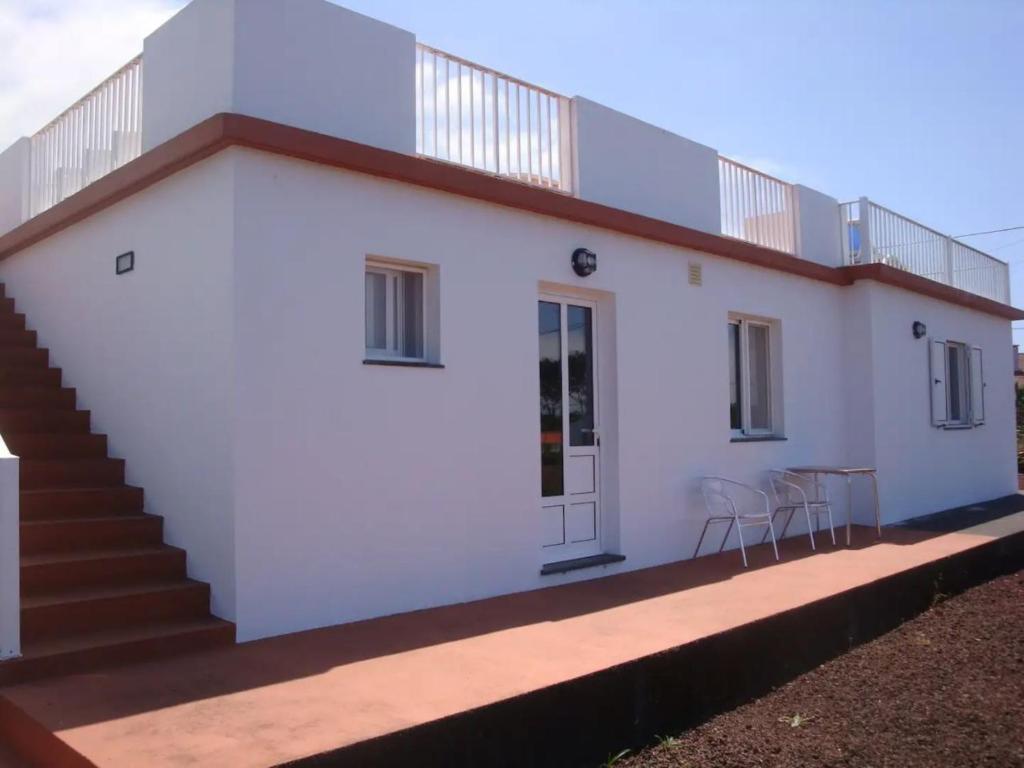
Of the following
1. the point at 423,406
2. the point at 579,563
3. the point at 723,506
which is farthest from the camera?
the point at 723,506

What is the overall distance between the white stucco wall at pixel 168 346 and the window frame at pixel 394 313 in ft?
3.55

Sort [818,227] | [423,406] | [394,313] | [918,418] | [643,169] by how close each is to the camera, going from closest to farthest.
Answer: [423,406]
[394,313]
[643,169]
[818,227]
[918,418]

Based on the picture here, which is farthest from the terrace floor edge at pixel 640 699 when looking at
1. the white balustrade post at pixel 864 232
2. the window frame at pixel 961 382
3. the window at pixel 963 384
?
the window frame at pixel 961 382

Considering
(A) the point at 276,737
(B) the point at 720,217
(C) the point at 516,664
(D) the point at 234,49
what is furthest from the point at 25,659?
(B) the point at 720,217

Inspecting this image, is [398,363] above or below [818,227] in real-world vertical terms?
below

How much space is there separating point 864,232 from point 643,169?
4276 mm

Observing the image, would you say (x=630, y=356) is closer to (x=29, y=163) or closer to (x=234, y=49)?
(x=234, y=49)

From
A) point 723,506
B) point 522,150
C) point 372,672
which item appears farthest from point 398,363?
point 723,506

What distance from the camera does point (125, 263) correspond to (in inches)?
253

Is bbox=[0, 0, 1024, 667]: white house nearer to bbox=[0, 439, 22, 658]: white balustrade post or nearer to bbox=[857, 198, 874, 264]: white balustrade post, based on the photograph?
bbox=[0, 439, 22, 658]: white balustrade post

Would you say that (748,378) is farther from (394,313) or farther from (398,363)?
(398,363)

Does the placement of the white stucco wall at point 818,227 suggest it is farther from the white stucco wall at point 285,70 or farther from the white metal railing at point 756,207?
the white stucco wall at point 285,70

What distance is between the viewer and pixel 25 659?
Answer: 4.30 meters

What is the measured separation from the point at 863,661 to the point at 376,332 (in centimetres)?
392
